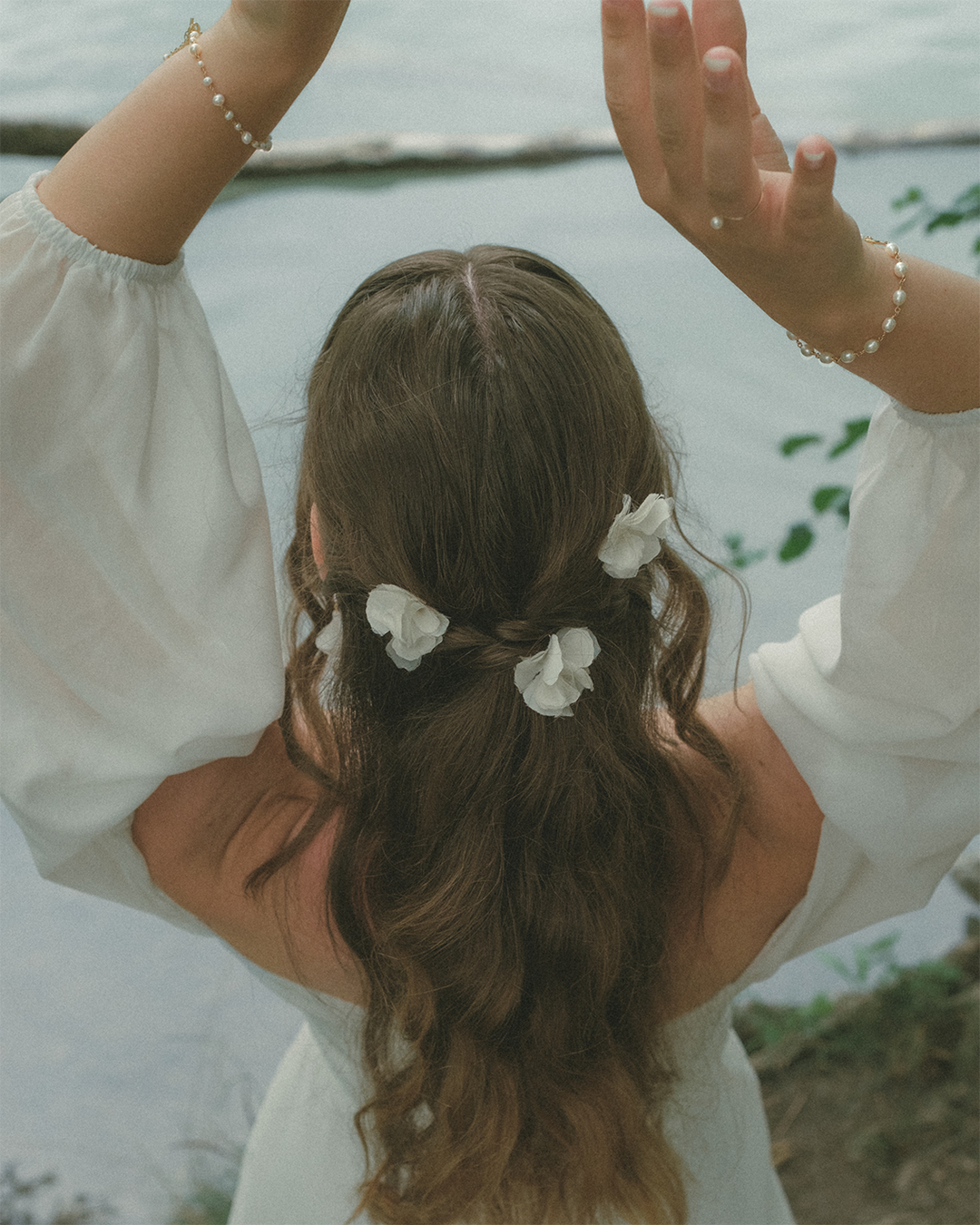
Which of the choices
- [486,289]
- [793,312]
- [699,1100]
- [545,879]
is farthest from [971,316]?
[699,1100]

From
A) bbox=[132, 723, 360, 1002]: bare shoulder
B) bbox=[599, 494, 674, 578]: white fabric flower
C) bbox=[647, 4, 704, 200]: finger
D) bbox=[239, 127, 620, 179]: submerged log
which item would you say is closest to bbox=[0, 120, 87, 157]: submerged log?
bbox=[239, 127, 620, 179]: submerged log

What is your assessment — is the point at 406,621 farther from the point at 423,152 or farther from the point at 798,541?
the point at 423,152

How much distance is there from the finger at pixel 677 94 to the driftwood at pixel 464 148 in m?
1.26

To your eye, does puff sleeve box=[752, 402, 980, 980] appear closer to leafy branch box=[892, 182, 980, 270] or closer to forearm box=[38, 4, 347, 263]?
forearm box=[38, 4, 347, 263]

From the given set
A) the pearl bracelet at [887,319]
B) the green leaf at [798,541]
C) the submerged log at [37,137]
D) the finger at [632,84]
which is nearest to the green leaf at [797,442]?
the green leaf at [798,541]

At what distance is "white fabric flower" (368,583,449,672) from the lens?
2.42 feet

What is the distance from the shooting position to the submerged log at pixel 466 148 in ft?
5.29

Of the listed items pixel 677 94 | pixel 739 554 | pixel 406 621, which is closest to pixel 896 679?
pixel 406 621

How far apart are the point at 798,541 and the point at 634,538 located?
2.19ft

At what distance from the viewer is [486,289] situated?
0.77 meters

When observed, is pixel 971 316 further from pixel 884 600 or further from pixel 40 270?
pixel 40 270

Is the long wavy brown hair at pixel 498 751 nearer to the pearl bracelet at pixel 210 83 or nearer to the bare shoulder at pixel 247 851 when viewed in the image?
the bare shoulder at pixel 247 851

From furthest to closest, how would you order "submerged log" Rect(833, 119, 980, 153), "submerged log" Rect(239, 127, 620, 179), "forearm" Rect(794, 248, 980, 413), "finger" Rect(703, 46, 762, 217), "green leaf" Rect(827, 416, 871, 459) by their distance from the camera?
"submerged log" Rect(833, 119, 980, 153), "submerged log" Rect(239, 127, 620, 179), "green leaf" Rect(827, 416, 871, 459), "forearm" Rect(794, 248, 980, 413), "finger" Rect(703, 46, 762, 217)

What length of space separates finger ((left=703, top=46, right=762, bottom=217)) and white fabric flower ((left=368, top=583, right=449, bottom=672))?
0.35 m
